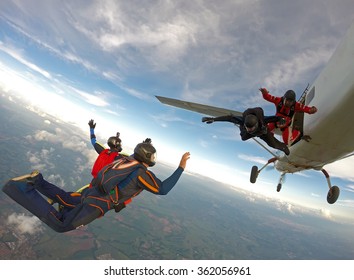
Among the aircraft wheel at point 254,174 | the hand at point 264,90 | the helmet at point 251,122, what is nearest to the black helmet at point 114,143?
the helmet at point 251,122

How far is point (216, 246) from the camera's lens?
159 metres

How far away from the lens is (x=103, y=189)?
3238 millimetres

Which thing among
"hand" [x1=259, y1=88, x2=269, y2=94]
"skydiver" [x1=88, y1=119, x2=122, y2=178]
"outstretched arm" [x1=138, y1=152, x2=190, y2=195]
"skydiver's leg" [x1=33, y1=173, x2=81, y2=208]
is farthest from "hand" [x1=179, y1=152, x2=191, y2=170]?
"hand" [x1=259, y1=88, x2=269, y2=94]

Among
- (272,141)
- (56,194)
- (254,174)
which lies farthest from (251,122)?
(254,174)

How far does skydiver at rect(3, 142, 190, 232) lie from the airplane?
11.5ft

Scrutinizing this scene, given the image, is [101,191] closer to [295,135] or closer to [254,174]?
[295,135]

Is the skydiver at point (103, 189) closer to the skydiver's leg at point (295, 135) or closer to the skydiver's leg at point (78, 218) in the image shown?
the skydiver's leg at point (78, 218)

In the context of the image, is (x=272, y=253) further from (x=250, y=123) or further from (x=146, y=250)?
(x=250, y=123)

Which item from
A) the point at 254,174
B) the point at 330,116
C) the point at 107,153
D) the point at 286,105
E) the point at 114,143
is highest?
the point at 286,105

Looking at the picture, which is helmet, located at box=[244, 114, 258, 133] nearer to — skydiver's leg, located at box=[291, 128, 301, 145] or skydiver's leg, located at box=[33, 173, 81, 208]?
skydiver's leg, located at box=[291, 128, 301, 145]

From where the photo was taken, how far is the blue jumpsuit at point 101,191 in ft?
10.6

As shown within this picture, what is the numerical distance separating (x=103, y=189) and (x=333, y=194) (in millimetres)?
8543

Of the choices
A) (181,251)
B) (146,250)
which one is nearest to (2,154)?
(146,250)

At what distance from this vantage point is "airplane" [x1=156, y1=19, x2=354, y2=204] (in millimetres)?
4109
